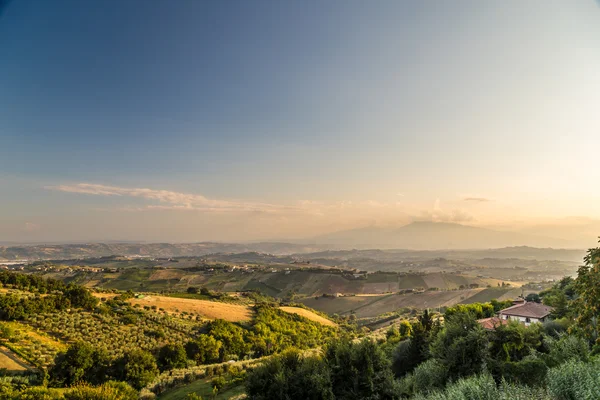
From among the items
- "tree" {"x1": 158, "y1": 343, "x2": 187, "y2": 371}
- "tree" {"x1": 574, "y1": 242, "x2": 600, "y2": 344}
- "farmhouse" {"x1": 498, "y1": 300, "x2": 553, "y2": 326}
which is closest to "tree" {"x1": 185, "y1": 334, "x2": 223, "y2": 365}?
"tree" {"x1": 158, "y1": 343, "x2": 187, "y2": 371}

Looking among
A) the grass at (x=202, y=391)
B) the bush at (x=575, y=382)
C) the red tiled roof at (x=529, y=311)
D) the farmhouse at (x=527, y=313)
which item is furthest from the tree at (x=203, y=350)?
the red tiled roof at (x=529, y=311)

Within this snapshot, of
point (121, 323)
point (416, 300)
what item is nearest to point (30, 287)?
point (121, 323)

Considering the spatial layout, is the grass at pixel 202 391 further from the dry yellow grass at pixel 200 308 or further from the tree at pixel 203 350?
the dry yellow grass at pixel 200 308

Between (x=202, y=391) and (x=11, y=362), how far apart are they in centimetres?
2122

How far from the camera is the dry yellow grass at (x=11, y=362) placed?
29.7 metres

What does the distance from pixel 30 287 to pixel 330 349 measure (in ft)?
201

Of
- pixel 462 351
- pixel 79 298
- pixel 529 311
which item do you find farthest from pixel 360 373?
pixel 79 298

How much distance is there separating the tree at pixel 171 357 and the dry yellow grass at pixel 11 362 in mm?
12519

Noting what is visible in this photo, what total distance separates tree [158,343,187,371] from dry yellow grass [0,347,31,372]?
12519mm

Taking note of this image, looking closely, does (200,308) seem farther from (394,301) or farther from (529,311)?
(394,301)

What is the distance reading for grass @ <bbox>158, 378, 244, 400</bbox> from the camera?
76.9ft

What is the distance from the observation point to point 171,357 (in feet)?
124

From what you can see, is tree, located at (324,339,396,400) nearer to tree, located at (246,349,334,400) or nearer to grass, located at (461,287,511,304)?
→ tree, located at (246,349,334,400)

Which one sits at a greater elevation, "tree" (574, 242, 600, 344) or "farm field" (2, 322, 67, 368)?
"tree" (574, 242, 600, 344)
